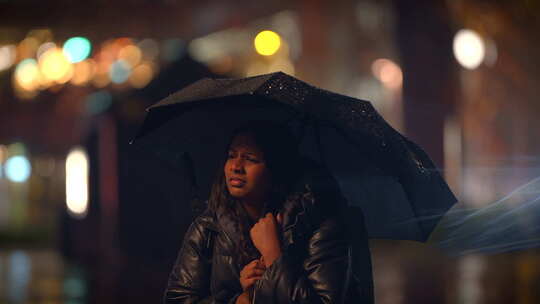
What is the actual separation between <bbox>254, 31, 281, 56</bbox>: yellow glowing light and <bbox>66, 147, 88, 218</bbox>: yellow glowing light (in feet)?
30.3

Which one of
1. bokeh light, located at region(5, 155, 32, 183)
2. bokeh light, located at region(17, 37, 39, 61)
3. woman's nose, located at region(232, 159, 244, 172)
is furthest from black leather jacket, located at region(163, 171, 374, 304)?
bokeh light, located at region(17, 37, 39, 61)

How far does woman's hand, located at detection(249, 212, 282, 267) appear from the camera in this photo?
3541 mm

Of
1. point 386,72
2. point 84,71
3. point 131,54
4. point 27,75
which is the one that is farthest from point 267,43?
point 27,75

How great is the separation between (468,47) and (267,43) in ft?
25.7

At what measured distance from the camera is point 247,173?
11.9ft

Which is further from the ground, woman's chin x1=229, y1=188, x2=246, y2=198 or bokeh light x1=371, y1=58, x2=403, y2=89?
bokeh light x1=371, y1=58, x2=403, y2=89

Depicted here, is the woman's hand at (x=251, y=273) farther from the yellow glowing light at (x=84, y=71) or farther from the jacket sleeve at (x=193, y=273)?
the yellow glowing light at (x=84, y=71)

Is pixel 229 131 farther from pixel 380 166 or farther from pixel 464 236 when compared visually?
pixel 464 236

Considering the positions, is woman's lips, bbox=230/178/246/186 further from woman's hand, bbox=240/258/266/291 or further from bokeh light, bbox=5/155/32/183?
bokeh light, bbox=5/155/32/183

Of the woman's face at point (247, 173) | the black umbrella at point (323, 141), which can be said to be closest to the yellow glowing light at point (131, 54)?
the black umbrella at point (323, 141)

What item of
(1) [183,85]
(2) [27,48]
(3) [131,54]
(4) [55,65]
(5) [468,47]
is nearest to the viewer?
(1) [183,85]

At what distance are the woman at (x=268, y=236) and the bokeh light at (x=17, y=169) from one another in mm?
25633

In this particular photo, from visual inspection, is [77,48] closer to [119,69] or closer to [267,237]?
[119,69]

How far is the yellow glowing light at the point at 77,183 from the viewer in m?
14.0
